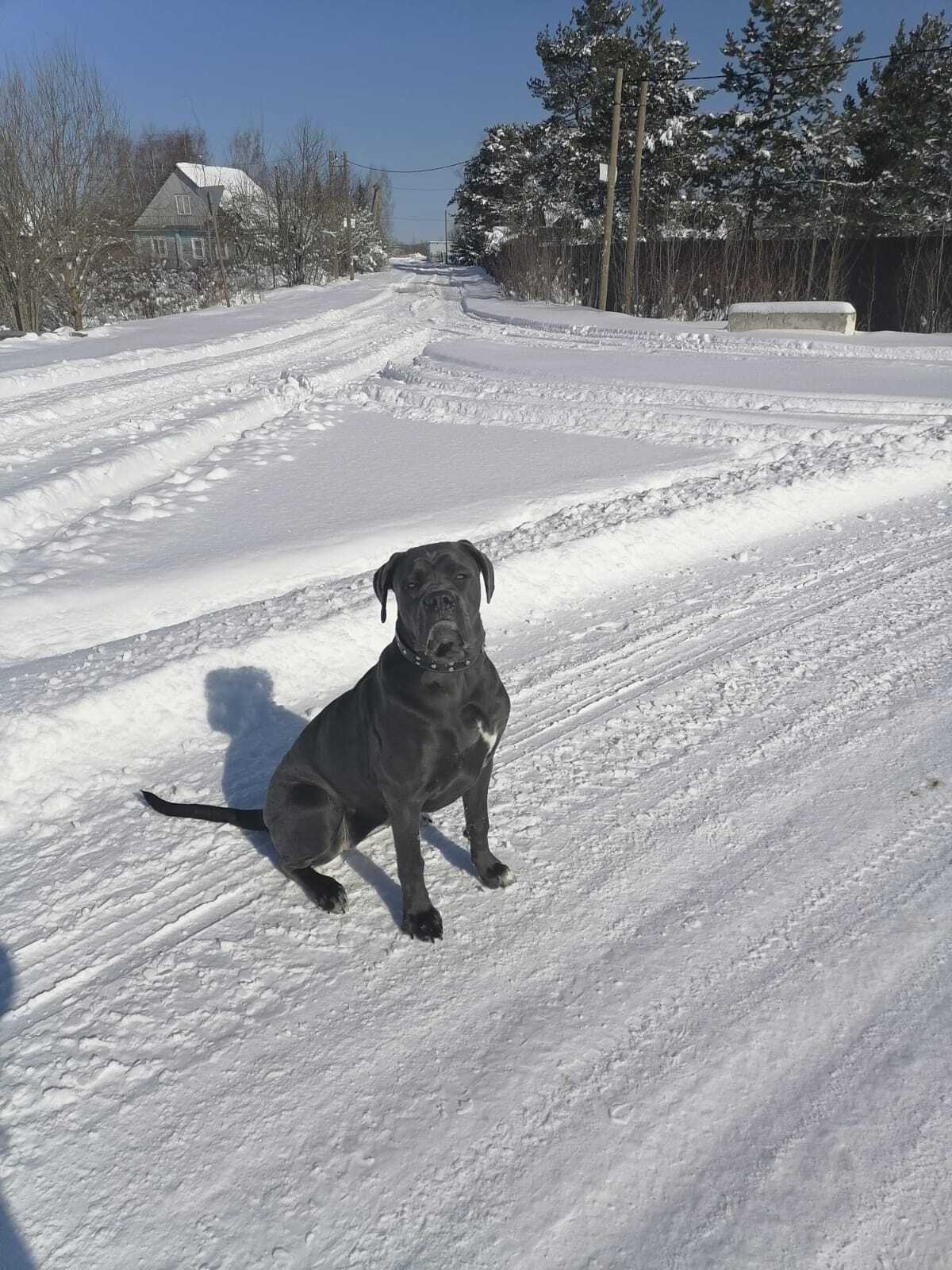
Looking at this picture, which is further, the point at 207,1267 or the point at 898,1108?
the point at 898,1108

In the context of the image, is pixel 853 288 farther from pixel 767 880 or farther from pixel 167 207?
pixel 167 207

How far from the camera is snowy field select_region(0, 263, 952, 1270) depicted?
1.71 metres

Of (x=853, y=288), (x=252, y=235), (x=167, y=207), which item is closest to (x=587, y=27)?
(x=252, y=235)

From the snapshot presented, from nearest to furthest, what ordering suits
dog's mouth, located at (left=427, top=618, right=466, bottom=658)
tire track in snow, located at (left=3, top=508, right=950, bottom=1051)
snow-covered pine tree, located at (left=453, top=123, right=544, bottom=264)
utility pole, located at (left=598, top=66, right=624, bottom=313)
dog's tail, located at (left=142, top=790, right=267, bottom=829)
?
dog's mouth, located at (left=427, top=618, right=466, bottom=658), tire track in snow, located at (left=3, top=508, right=950, bottom=1051), dog's tail, located at (left=142, top=790, right=267, bottom=829), utility pole, located at (left=598, top=66, right=624, bottom=313), snow-covered pine tree, located at (left=453, top=123, right=544, bottom=264)

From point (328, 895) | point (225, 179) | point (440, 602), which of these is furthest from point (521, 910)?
point (225, 179)

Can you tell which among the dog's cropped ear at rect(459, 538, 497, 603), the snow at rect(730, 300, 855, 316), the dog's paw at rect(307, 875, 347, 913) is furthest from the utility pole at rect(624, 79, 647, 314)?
the dog's paw at rect(307, 875, 347, 913)

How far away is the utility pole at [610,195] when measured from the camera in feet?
75.1

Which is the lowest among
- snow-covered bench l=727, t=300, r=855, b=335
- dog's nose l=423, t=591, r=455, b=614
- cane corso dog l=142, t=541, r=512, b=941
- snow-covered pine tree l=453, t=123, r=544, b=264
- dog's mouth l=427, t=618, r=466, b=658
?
cane corso dog l=142, t=541, r=512, b=941

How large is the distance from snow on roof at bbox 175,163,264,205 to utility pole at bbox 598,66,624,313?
91.4 ft

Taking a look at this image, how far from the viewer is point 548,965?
91.0 inches

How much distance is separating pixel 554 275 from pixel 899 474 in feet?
83.2

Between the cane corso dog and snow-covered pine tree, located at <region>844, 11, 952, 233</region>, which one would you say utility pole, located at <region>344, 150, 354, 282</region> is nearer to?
snow-covered pine tree, located at <region>844, 11, 952, 233</region>

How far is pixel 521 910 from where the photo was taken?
2539 millimetres

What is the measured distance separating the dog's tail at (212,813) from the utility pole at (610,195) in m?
24.8
